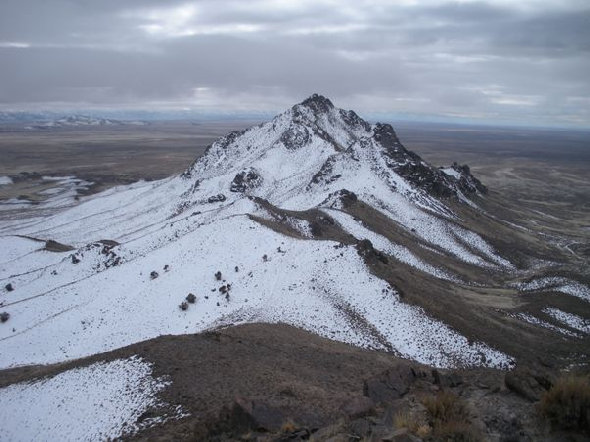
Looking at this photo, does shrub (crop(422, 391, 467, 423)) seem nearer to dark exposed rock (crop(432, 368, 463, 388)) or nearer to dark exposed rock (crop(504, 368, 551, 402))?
dark exposed rock (crop(504, 368, 551, 402))

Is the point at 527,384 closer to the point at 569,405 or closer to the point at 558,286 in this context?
the point at 569,405

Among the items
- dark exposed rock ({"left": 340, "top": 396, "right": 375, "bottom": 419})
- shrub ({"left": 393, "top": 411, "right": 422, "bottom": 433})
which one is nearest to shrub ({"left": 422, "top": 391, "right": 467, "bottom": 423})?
shrub ({"left": 393, "top": 411, "right": 422, "bottom": 433})

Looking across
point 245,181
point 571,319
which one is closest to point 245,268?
point 571,319

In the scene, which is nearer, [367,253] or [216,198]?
[367,253]

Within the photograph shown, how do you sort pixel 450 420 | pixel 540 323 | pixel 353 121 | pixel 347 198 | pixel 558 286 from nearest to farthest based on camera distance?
pixel 450 420 → pixel 540 323 → pixel 558 286 → pixel 347 198 → pixel 353 121

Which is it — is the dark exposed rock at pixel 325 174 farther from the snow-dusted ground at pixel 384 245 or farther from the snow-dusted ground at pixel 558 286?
the snow-dusted ground at pixel 558 286

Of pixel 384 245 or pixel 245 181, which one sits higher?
pixel 245 181

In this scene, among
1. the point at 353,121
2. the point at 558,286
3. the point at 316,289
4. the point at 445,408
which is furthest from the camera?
the point at 353,121
